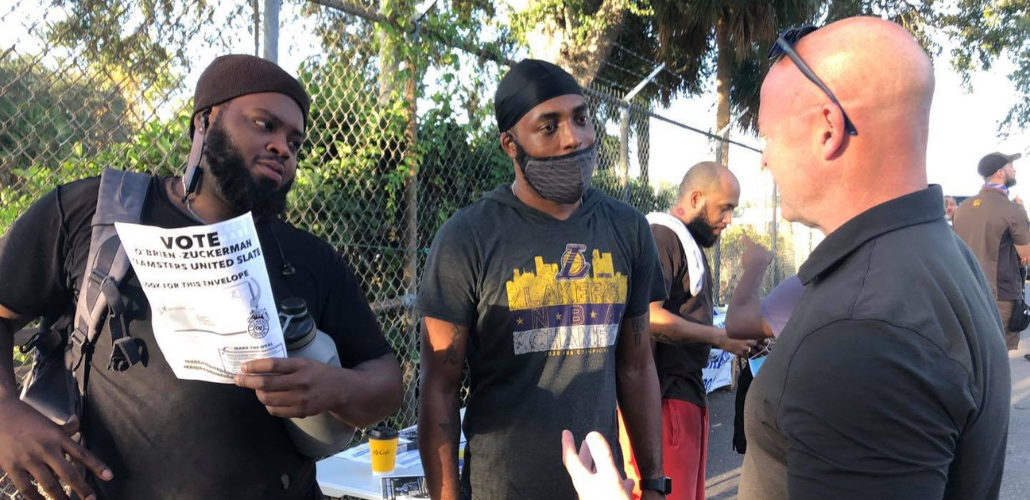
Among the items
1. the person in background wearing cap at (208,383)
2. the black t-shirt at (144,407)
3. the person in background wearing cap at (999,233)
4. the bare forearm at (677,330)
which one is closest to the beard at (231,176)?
the person in background wearing cap at (208,383)

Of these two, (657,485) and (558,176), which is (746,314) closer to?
(657,485)

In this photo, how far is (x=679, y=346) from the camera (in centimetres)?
351

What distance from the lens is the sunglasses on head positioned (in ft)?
3.78

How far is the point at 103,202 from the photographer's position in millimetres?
1718

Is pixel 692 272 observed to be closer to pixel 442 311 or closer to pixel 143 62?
pixel 442 311

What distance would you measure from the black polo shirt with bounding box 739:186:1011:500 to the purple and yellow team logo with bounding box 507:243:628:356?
1078 mm

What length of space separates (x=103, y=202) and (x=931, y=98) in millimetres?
1847

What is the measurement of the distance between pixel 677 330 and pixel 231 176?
7.50 ft

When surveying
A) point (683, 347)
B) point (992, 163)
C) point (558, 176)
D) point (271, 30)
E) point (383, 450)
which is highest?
point (992, 163)

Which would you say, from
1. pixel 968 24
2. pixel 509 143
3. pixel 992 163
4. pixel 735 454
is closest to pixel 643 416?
pixel 509 143

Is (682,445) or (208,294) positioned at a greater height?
(208,294)

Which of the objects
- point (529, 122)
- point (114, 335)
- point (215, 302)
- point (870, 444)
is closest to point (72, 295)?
point (114, 335)

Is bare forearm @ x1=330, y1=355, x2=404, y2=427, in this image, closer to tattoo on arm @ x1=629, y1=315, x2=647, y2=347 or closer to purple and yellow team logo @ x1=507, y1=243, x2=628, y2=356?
purple and yellow team logo @ x1=507, y1=243, x2=628, y2=356

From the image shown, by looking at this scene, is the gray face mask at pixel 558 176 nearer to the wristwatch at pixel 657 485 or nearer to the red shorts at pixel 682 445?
the wristwatch at pixel 657 485
